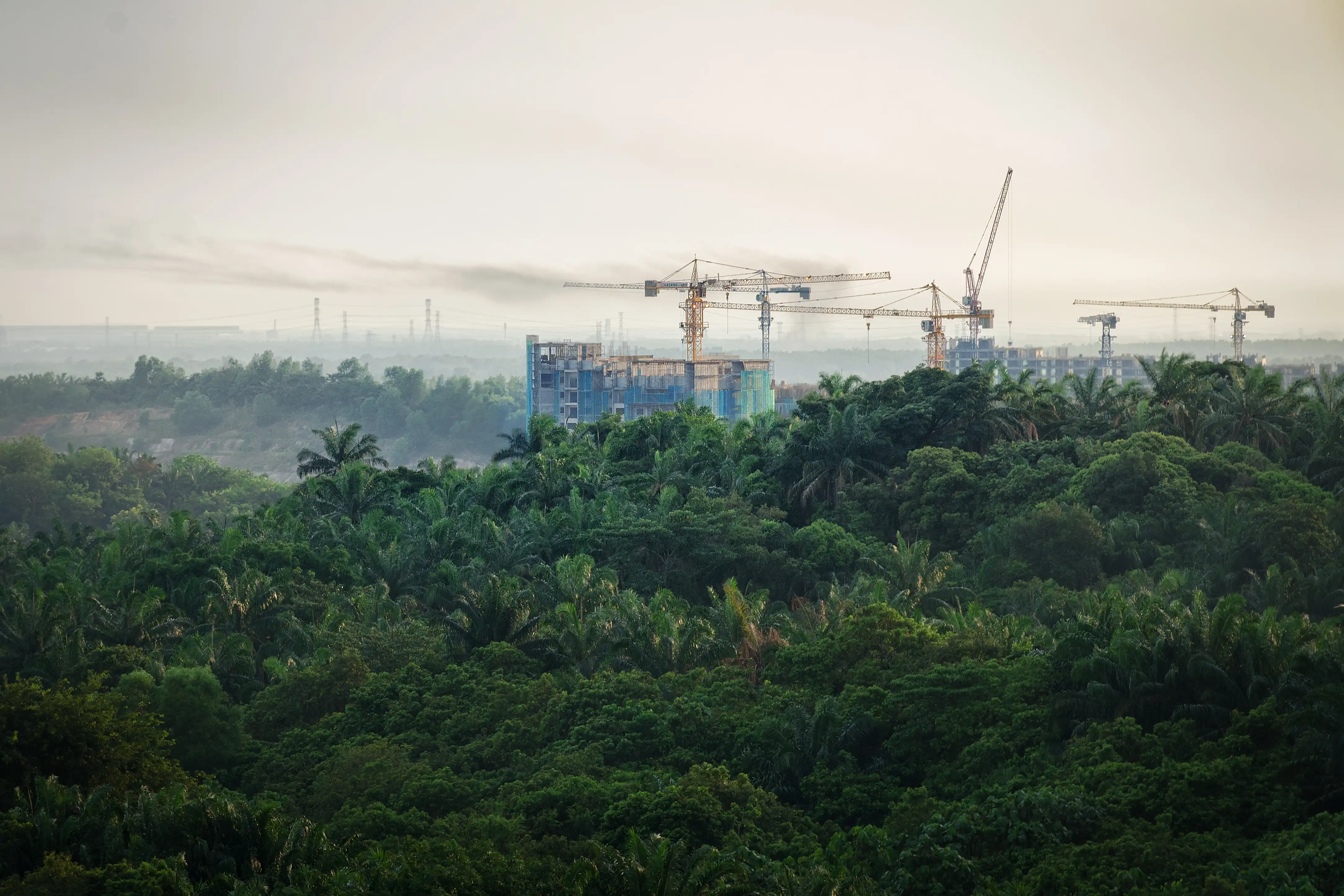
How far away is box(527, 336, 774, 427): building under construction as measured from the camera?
107812 millimetres

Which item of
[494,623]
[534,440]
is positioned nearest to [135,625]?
[494,623]

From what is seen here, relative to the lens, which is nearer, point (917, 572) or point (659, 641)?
point (659, 641)

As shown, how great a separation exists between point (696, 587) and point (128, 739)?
20703mm

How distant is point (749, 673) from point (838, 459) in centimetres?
1915

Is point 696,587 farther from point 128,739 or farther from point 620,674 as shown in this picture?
point 128,739

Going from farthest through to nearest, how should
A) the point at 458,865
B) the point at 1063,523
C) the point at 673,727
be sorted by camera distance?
1. the point at 1063,523
2. the point at 673,727
3. the point at 458,865

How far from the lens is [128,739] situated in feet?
76.3

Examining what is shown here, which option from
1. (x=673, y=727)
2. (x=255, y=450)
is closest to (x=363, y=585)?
(x=673, y=727)

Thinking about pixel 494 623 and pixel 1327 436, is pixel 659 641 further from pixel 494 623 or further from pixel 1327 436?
pixel 1327 436

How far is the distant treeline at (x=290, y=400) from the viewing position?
149 m

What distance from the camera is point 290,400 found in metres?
153

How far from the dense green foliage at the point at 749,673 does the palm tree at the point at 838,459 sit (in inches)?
4.7

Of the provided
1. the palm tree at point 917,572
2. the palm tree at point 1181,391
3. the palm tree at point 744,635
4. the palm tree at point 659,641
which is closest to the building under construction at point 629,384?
the palm tree at point 1181,391

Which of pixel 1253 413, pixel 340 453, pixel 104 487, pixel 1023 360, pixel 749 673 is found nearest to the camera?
pixel 749 673
